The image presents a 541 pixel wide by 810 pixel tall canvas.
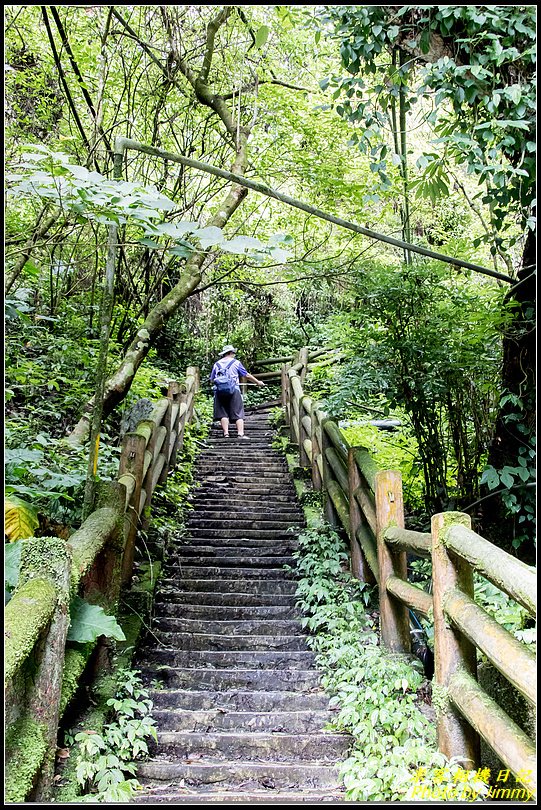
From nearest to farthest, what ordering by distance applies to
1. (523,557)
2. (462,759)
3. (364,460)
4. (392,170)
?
1. (462,759)
2. (364,460)
3. (523,557)
4. (392,170)

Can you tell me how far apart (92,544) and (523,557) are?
137 inches

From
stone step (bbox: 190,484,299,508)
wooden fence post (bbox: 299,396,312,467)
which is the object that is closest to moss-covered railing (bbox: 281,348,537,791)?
stone step (bbox: 190,484,299,508)

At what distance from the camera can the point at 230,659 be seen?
4.05 metres

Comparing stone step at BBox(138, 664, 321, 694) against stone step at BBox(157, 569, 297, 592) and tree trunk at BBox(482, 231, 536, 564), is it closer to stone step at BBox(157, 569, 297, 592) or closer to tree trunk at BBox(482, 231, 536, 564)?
stone step at BBox(157, 569, 297, 592)

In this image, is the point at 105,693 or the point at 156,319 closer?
the point at 105,693

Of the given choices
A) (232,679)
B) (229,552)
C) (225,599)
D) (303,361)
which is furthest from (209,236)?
(303,361)

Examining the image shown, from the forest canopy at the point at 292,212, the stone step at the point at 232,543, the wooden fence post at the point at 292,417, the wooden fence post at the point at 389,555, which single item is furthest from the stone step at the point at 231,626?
the wooden fence post at the point at 292,417

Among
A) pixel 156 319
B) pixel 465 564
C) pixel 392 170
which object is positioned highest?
pixel 392 170

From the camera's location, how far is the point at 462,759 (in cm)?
250

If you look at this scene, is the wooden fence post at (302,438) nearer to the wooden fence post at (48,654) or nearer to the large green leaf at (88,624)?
the large green leaf at (88,624)

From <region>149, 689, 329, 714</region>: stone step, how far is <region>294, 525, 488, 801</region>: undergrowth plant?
0.49 feet

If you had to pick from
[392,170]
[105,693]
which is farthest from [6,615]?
[392,170]

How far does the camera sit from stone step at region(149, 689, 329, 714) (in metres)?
3.49

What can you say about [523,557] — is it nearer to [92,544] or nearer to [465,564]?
[465,564]
